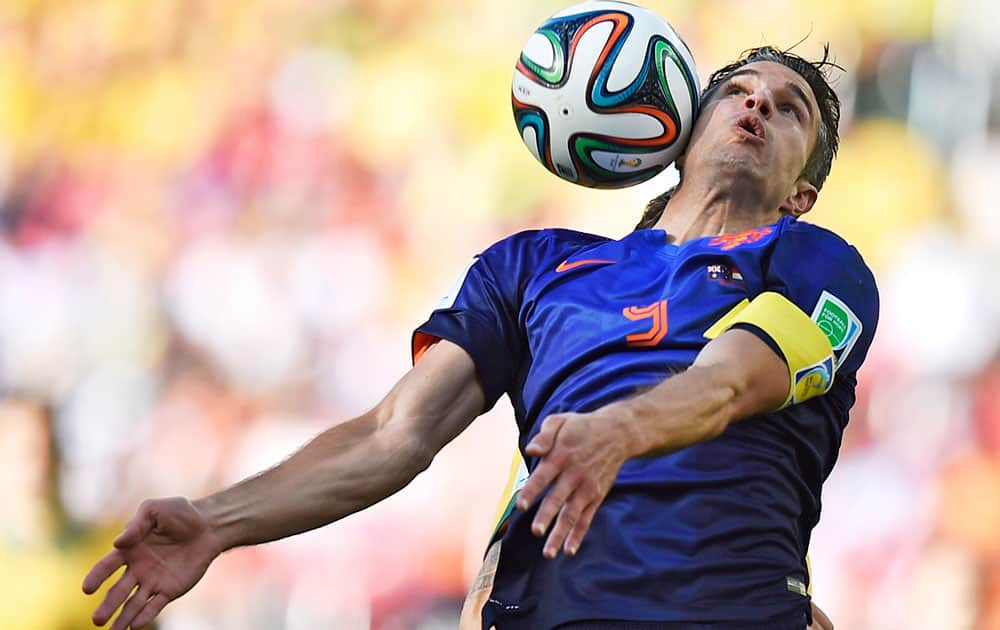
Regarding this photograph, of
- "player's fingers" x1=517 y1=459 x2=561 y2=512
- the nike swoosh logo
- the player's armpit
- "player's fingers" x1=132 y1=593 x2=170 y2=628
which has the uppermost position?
the nike swoosh logo

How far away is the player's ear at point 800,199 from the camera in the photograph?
345cm

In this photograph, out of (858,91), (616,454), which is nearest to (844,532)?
(858,91)

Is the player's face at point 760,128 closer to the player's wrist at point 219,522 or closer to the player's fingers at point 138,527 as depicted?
the player's wrist at point 219,522

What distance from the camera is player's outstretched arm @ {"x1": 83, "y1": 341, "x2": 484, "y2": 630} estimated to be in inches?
98.3

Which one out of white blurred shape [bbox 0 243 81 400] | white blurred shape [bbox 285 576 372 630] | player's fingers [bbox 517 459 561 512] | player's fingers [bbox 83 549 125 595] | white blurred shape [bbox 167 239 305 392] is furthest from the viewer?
white blurred shape [bbox 0 243 81 400]

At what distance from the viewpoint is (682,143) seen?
333 centimetres

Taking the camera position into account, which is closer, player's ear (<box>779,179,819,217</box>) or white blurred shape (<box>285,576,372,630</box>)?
player's ear (<box>779,179,819,217</box>)

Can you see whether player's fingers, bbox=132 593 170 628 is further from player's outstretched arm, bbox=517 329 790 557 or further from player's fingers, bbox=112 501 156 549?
player's outstretched arm, bbox=517 329 790 557

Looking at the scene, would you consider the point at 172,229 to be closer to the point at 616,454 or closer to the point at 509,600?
the point at 509,600

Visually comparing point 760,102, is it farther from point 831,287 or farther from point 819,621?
point 819,621

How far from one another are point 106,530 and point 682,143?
2.64 m

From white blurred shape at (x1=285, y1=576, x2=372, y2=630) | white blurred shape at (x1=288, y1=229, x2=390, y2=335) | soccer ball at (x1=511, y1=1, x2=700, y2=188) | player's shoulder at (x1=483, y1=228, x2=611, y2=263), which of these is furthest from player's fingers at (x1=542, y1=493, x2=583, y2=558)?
white blurred shape at (x1=288, y1=229, x2=390, y2=335)

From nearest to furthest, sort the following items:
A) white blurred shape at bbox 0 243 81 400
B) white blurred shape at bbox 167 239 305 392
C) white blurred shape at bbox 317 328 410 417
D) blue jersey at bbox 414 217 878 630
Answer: blue jersey at bbox 414 217 878 630
white blurred shape at bbox 317 328 410 417
white blurred shape at bbox 167 239 305 392
white blurred shape at bbox 0 243 81 400

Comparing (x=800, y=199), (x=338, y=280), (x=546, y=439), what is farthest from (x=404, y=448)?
(x=338, y=280)
